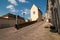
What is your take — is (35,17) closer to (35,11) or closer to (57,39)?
(35,11)

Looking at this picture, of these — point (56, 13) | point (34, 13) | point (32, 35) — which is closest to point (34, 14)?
point (34, 13)

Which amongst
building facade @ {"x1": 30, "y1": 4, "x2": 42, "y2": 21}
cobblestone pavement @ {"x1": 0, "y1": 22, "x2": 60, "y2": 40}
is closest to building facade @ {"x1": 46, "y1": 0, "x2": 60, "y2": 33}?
cobblestone pavement @ {"x1": 0, "y1": 22, "x2": 60, "y2": 40}

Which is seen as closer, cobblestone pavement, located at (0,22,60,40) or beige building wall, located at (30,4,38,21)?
cobblestone pavement, located at (0,22,60,40)

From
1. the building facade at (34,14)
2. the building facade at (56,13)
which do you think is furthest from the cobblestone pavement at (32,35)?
the building facade at (34,14)

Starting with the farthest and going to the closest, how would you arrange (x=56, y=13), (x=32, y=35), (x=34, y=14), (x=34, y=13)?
(x=34, y=13) < (x=34, y=14) < (x=56, y=13) < (x=32, y=35)

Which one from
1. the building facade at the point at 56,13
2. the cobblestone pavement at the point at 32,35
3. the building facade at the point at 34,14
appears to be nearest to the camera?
the cobblestone pavement at the point at 32,35

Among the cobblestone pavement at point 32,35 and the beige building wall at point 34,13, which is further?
the beige building wall at point 34,13

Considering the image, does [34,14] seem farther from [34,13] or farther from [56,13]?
[56,13]

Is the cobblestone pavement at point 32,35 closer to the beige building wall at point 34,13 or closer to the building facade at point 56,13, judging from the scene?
the building facade at point 56,13

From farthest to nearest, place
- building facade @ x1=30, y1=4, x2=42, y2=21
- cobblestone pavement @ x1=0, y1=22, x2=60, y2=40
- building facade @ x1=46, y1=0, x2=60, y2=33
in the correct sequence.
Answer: building facade @ x1=30, y1=4, x2=42, y2=21 < building facade @ x1=46, y1=0, x2=60, y2=33 < cobblestone pavement @ x1=0, y1=22, x2=60, y2=40

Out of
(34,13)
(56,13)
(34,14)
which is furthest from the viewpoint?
(34,13)

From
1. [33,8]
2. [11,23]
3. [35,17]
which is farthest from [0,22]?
[33,8]

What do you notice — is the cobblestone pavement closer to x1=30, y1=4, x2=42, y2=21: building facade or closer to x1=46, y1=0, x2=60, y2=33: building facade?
x1=46, y1=0, x2=60, y2=33: building facade

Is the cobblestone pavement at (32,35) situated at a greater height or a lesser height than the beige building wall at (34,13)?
lesser
